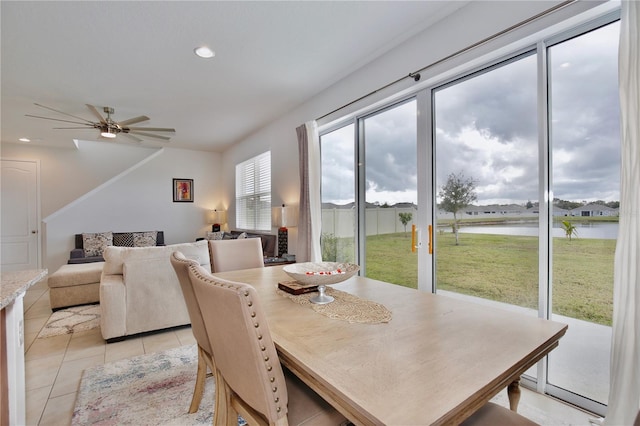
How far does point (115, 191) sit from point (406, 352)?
668 centimetres

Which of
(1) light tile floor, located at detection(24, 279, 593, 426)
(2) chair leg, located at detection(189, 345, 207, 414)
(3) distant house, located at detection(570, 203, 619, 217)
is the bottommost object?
(1) light tile floor, located at detection(24, 279, 593, 426)

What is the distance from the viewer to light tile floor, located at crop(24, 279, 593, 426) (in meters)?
1.76

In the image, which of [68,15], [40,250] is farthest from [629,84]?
[40,250]

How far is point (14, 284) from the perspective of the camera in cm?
134

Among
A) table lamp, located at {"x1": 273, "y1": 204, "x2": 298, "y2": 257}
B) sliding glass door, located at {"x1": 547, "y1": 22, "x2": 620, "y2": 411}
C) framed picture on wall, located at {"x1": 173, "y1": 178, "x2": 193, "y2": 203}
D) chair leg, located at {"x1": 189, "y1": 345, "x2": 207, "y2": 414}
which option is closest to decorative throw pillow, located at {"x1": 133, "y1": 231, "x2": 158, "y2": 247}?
framed picture on wall, located at {"x1": 173, "y1": 178, "x2": 193, "y2": 203}

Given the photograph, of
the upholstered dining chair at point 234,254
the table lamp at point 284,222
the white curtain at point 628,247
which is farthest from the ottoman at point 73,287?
the white curtain at point 628,247

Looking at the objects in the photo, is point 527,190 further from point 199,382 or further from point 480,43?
point 199,382

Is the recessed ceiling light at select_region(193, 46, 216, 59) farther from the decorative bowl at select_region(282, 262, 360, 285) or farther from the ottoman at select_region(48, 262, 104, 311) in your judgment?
the ottoman at select_region(48, 262, 104, 311)

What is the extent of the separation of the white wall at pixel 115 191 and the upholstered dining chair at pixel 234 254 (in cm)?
457

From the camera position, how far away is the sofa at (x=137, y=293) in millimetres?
2744

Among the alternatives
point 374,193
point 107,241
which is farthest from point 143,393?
point 107,241

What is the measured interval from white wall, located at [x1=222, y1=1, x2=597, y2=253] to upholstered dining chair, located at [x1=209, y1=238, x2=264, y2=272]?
5.45 ft

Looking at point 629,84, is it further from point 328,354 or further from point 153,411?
point 153,411

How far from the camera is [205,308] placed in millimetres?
1063
